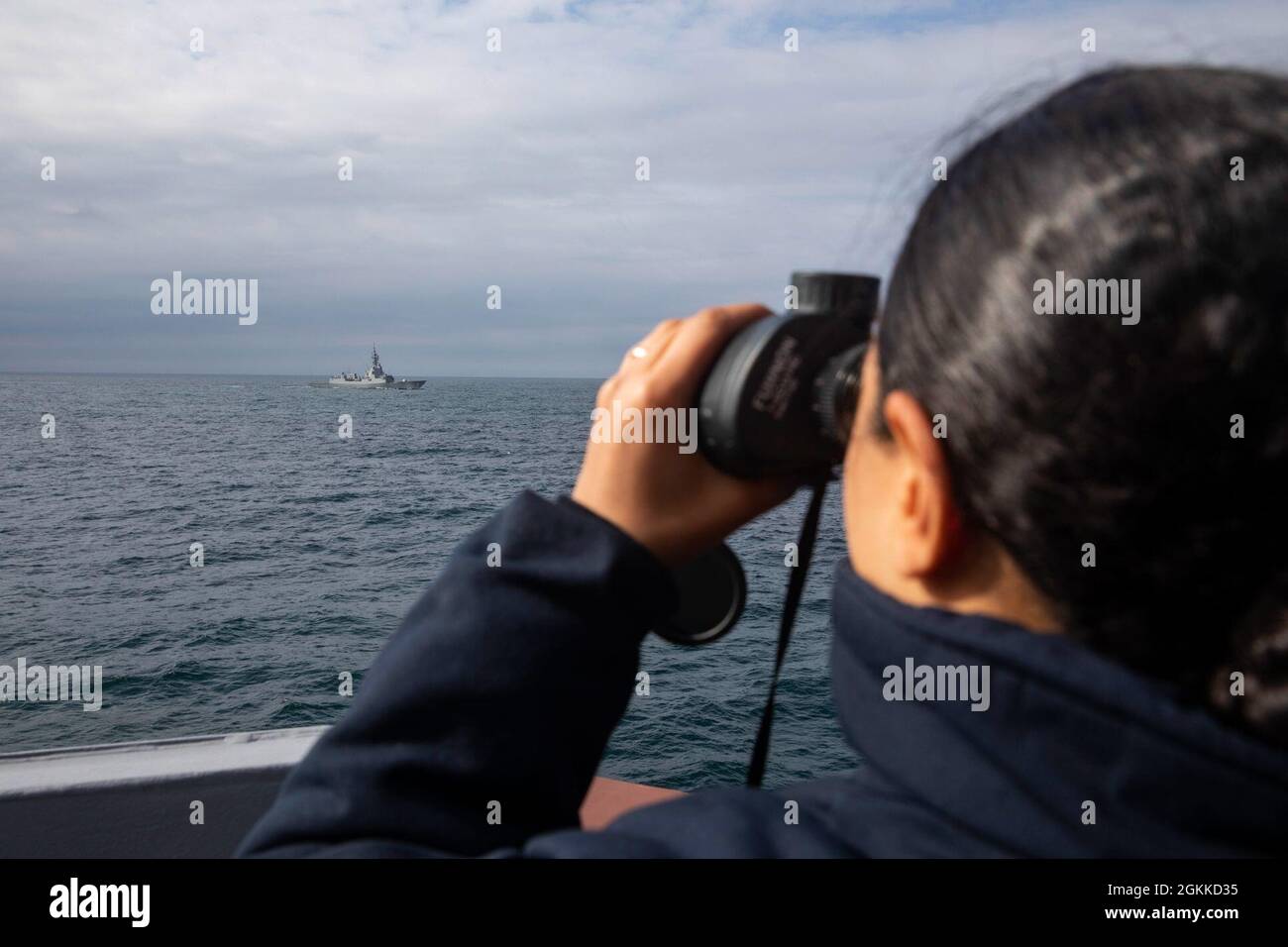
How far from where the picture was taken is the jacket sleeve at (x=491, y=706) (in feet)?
2.64

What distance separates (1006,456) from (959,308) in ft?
0.35

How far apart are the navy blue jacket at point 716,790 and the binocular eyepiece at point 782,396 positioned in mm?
141

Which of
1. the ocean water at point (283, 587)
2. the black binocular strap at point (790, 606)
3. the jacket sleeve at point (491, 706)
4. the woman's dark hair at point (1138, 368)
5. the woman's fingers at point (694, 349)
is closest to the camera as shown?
the woman's dark hair at point (1138, 368)

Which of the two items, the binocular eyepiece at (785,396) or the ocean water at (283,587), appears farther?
the ocean water at (283,587)

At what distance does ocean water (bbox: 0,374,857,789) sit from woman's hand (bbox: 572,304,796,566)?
1880 mm

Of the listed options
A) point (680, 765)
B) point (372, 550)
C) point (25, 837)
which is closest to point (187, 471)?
point (372, 550)

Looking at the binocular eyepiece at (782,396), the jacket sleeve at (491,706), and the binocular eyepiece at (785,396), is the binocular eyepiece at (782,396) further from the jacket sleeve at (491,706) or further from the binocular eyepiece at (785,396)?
the jacket sleeve at (491,706)

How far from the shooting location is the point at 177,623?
23.7 metres

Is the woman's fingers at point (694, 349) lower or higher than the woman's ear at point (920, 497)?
higher

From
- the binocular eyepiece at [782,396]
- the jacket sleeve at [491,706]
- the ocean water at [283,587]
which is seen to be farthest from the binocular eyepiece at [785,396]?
the ocean water at [283,587]

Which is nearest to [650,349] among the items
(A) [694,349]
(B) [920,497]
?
(A) [694,349]

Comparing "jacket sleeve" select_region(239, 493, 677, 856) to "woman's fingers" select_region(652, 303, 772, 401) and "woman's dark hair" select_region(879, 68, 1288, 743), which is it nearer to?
"woman's fingers" select_region(652, 303, 772, 401)

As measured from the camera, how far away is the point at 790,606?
1.09 meters

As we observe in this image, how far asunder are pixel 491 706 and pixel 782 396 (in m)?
0.38
